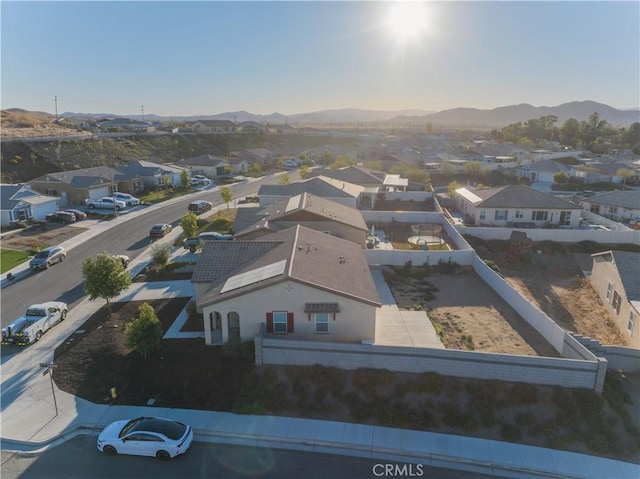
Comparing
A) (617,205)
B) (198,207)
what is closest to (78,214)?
(198,207)

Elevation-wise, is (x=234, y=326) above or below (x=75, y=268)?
above

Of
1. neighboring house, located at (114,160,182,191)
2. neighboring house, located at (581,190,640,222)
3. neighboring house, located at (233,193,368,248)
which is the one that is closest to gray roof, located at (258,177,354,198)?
neighboring house, located at (233,193,368,248)

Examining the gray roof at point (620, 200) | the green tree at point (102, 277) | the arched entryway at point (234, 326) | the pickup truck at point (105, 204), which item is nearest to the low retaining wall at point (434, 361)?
the arched entryway at point (234, 326)

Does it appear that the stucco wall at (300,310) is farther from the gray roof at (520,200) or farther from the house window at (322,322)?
the gray roof at (520,200)

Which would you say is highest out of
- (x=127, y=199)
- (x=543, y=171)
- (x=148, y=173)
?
(x=148, y=173)

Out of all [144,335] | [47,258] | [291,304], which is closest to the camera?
[291,304]

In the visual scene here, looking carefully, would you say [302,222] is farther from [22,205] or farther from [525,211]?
[22,205]

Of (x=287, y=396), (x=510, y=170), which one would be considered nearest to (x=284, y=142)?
(x=510, y=170)
